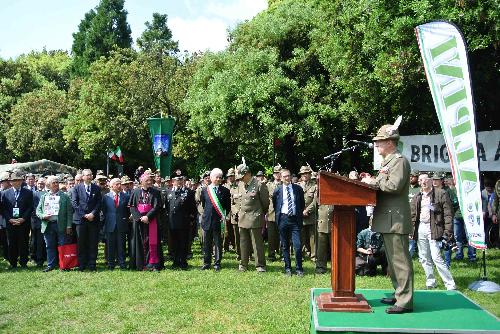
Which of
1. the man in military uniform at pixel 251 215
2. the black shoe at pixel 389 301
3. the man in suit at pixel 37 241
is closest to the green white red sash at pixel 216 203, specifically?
the man in military uniform at pixel 251 215

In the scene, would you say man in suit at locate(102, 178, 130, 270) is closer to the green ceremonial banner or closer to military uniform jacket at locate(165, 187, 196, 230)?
military uniform jacket at locate(165, 187, 196, 230)

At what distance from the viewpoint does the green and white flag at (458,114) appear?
Result: 8.04 metres

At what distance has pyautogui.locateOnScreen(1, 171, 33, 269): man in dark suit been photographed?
11773mm

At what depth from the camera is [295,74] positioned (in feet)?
68.6

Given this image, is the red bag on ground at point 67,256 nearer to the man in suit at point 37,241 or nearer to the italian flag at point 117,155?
the man in suit at point 37,241

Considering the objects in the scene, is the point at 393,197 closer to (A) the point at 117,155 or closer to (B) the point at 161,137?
(B) the point at 161,137

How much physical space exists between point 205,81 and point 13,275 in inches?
607

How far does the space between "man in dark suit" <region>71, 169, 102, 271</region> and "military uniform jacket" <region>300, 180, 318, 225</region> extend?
4590 millimetres

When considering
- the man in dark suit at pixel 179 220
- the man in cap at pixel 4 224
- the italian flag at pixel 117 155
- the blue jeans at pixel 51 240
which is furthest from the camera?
the italian flag at pixel 117 155

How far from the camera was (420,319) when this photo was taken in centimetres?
539

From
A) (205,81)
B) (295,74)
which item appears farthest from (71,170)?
(295,74)

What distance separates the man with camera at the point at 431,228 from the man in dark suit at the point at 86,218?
6.52m

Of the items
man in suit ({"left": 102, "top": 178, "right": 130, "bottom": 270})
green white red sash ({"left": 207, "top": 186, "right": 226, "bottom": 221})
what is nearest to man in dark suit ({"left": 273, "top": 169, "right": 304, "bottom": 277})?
green white red sash ({"left": 207, "top": 186, "right": 226, "bottom": 221})

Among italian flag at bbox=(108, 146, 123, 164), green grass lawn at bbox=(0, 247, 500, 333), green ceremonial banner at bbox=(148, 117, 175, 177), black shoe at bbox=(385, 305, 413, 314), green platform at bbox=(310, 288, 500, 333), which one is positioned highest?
italian flag at bbox=(108, 146, 123, 164)
